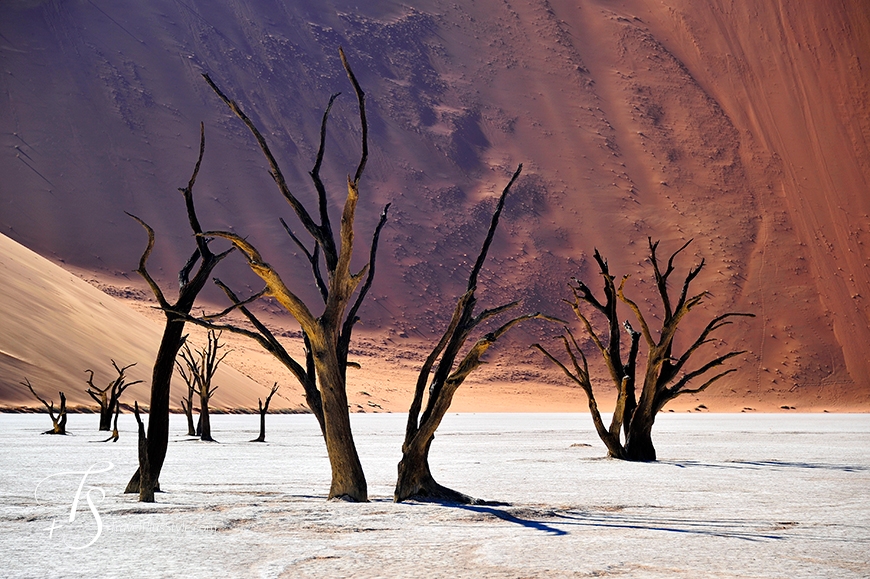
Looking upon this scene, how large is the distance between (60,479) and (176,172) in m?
70.1

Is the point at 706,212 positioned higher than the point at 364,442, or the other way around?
the point at 706,212

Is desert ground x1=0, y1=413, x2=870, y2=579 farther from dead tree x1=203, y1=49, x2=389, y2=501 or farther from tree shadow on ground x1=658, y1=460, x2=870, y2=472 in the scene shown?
dead tree x1=203, y1=49, x2=389, y2=501

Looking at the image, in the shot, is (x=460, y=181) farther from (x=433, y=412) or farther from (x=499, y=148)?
(x=433, y=412)

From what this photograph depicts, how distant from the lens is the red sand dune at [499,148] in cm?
7244

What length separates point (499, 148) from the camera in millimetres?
85500

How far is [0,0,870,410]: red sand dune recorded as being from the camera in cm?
7244

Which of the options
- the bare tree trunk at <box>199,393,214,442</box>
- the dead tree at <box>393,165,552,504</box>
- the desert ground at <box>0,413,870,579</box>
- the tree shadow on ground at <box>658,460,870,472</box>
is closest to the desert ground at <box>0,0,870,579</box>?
the bare tree trunk at <box>199,393,214,442</box>

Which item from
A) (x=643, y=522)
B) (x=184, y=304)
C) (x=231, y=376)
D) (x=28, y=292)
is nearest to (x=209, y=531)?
(x=184, y=304)

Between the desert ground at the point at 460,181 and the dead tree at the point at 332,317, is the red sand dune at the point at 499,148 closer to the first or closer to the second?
the desert ground at the point at 460,181

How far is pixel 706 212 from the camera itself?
78062mm

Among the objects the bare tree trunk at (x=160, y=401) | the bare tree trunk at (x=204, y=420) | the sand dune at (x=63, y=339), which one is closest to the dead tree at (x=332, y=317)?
the bare tree trunk at (x=160, y=401)

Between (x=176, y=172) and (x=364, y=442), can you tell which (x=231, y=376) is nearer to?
(x=364, y=442)

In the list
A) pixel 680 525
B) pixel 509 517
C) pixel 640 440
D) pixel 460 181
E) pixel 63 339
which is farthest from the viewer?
pixel 460 181

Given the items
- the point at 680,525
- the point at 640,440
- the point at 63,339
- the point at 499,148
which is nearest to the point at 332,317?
the point at 680,525
